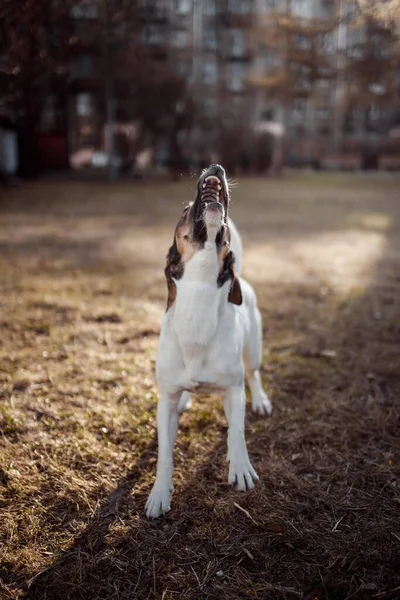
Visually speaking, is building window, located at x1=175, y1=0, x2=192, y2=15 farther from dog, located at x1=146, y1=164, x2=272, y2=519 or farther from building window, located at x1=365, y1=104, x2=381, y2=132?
dog, located at x1=146, y1=164, x2=272, y2=519

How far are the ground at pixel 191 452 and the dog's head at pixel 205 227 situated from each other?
0.97 m

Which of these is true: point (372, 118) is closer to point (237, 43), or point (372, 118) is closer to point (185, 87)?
point (237, 43)

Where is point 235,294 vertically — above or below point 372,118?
below

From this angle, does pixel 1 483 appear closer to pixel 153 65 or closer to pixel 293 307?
pixel 293 307

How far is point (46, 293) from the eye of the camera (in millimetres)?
5527

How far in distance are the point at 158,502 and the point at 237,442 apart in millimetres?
409

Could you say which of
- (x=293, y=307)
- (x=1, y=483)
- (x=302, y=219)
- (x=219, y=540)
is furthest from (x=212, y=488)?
(x=302, y=219)

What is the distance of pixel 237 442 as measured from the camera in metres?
2.42

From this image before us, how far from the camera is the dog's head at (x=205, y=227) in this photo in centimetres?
210

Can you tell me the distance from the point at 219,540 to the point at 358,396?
1.63 meters

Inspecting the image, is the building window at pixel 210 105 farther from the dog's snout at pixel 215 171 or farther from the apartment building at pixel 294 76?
the dog's snout at pixel 215 171

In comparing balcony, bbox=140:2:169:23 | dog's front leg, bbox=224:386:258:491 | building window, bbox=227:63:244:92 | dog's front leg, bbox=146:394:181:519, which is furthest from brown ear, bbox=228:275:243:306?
building window, bbox=227:63:244:92

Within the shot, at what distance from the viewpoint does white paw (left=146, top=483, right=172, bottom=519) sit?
91.0 inches

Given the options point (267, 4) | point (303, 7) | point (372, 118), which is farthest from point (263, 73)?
point (372, 118)
